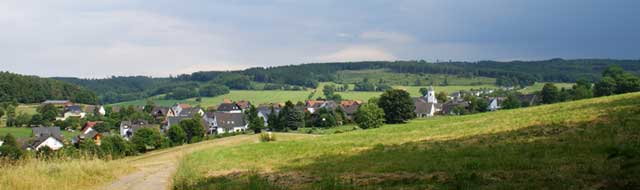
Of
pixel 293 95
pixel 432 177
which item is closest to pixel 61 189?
pixel 432 177

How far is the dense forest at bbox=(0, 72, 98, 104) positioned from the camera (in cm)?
14588

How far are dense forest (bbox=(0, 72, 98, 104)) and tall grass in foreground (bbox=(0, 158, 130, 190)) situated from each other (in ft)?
462

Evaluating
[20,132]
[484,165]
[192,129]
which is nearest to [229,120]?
[192,129]

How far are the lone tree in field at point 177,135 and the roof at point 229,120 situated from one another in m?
34.6

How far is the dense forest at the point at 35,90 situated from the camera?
14588 centimetres

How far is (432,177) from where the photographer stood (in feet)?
41.1

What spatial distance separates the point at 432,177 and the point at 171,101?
18778 centimetres

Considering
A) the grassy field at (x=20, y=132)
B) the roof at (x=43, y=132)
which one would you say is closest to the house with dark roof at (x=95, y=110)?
the grassy field at (x=20, y=132)

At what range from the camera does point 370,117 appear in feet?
255

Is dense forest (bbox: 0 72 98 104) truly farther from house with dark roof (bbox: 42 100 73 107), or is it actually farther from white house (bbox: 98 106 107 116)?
white house (bbox: 98 106 107 116)

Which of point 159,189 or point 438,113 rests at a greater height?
point 159,189

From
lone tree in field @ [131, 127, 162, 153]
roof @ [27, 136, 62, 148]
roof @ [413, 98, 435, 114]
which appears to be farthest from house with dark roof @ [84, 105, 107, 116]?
roof @ [413, 98, 435, 114]

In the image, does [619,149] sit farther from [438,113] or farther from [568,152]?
[438,113]

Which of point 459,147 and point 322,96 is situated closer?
point 459,147
